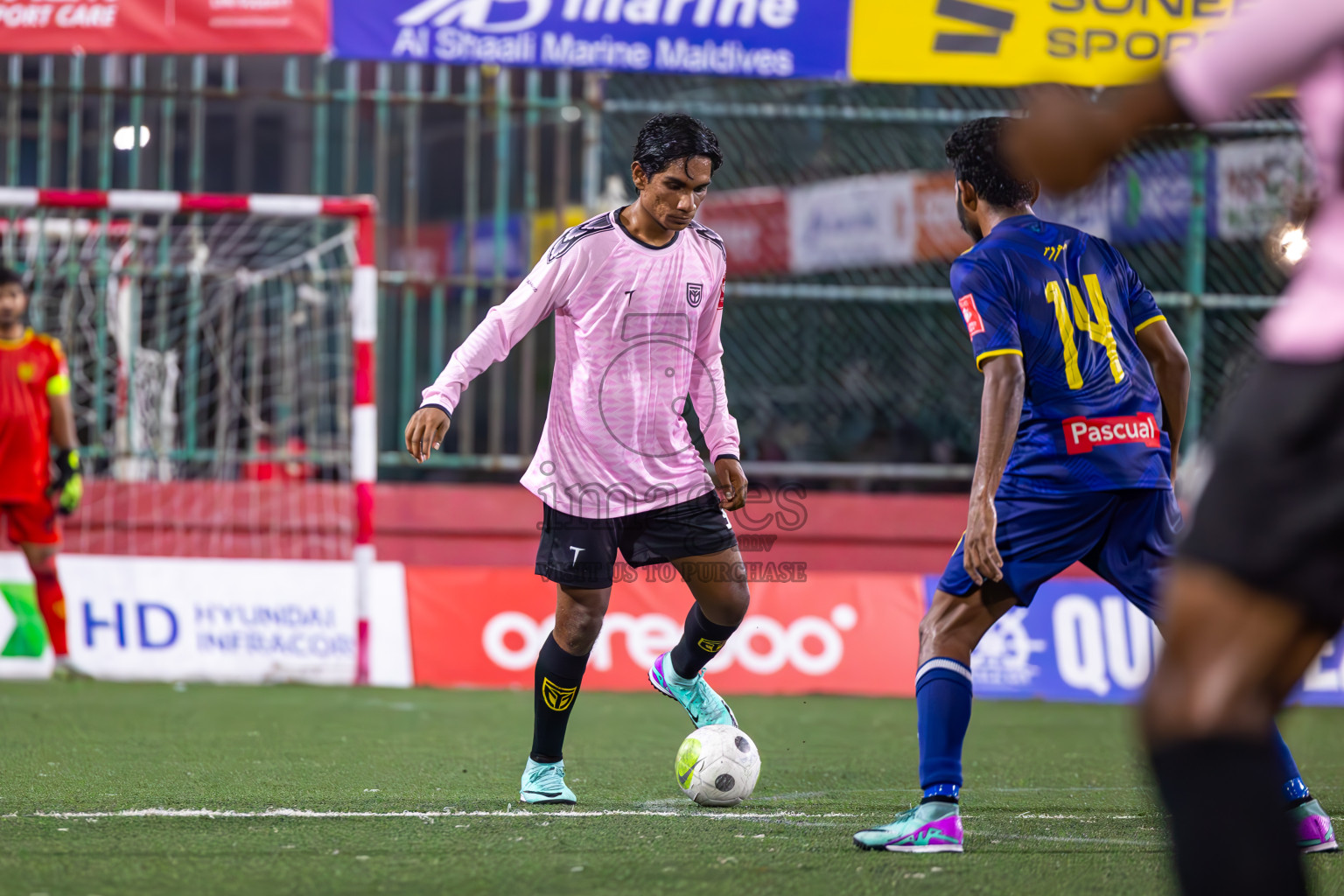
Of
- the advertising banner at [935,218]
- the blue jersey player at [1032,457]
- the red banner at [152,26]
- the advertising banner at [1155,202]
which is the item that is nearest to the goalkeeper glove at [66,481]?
the red banner at [152,26]

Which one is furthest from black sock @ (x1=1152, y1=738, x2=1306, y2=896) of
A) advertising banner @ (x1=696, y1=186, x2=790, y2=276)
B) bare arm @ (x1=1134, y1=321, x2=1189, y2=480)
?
advertising banner @ (x1=696, y1=186, x2=790, y2=276)

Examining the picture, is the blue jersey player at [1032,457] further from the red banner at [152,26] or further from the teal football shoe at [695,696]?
the red banner at [152,26]

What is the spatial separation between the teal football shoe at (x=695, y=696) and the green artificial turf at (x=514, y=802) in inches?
10.4

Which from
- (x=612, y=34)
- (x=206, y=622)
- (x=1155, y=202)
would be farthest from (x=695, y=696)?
(x=1155, y=202)

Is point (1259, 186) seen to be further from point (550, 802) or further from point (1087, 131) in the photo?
point (1087, 131)

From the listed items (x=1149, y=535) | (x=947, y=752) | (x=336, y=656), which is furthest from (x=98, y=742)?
(x=1149, y=535)

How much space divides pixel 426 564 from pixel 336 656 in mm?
1561

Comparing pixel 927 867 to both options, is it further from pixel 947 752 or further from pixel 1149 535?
pixel 1149 535

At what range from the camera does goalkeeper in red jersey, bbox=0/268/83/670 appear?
8.87 metres

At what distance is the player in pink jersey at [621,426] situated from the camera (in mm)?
4723

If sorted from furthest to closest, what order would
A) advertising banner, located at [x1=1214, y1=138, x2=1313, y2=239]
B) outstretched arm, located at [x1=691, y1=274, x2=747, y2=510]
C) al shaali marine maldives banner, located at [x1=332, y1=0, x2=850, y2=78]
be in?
advertising banner, located at [x1=1214, y1=138, x2=1313, y2=239] → al shaali marine maldives banner, located at [x1=332, y1=0, x2=850, y2=78] → outstretched arm, located at [x1=691, y1=274, x2=747, y2=510]

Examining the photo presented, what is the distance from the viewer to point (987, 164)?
407 centimetres

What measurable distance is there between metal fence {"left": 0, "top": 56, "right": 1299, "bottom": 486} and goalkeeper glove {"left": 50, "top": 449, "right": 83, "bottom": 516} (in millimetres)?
2066

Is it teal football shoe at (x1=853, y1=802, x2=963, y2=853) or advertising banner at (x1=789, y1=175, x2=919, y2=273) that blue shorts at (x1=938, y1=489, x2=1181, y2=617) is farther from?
advertising banner at (x1=789, y1=175, x2=919, y2=273)
